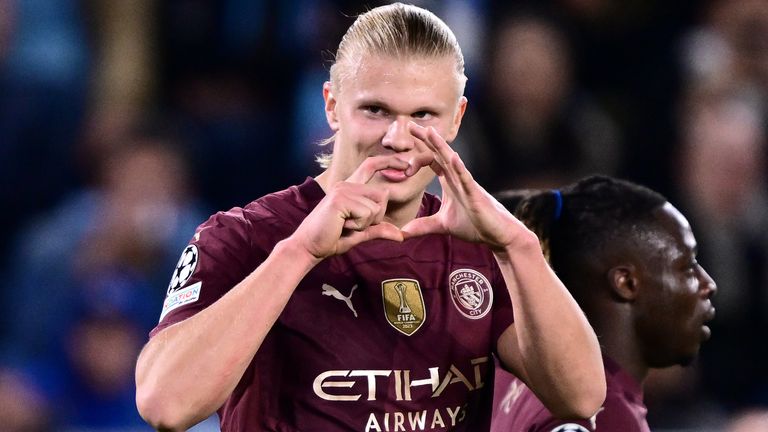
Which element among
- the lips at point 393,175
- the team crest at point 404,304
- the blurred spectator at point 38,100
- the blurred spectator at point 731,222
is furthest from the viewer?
the blurred spectator at point 38,100

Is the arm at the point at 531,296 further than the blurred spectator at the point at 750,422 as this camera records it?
No

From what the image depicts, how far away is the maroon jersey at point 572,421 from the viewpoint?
273 centimetres

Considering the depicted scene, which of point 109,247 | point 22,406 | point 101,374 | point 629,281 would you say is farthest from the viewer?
point 109,247

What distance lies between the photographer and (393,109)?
2531 millimetres

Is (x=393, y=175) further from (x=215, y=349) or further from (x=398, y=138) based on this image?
(x=215, y=349)

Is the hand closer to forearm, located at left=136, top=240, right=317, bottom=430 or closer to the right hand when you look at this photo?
the right hand

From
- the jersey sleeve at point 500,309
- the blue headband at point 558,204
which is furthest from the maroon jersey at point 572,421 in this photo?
the blue headband at point 558,204

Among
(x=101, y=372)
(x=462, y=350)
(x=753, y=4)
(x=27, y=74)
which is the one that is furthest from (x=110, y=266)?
(x=753, y=4)

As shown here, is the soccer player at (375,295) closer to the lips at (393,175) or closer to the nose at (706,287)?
the lips at (393,175)

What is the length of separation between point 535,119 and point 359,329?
2845 millimetres

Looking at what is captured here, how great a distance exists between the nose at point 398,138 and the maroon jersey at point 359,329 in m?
0.31

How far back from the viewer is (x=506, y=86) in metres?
5.41

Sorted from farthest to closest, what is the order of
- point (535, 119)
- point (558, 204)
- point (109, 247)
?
point (535, 119) → point (109, 247) → point (558, 204)

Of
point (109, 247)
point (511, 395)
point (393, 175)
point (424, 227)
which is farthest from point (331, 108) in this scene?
point (109, 247)
